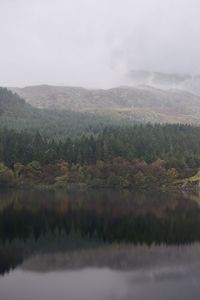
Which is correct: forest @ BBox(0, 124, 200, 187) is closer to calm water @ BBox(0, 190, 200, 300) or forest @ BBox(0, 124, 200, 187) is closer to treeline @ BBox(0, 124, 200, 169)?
treeline @ BBox(0, 124, 200, 169)

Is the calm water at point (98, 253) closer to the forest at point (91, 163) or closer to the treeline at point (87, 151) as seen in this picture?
the forest at point (91, 163)

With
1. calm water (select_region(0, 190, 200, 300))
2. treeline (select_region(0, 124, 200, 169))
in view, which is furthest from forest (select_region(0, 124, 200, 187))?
Result: calm water (select_region(0, 190, 200, 300))

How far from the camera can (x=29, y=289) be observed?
151 feet

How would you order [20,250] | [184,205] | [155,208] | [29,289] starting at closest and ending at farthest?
[29,289] → [20,250] → [155,208] → [184,205]

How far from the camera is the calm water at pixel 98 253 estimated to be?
4644cm

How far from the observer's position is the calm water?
1828 inches

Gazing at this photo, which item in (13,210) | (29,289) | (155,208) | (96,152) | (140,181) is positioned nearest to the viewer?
(29,289)

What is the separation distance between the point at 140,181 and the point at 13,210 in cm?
8329

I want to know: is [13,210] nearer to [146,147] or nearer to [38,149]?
[38,149]

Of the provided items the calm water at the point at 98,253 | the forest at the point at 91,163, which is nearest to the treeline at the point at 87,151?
the forest at the point at 91,163

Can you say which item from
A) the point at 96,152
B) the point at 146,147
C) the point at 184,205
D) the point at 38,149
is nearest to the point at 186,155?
the point at 146,147

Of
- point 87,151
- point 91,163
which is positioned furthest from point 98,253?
point 87,151

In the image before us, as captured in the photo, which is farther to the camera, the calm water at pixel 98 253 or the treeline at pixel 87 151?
the treeline at pixel 87 151

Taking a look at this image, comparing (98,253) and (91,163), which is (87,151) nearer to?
(91,163)
